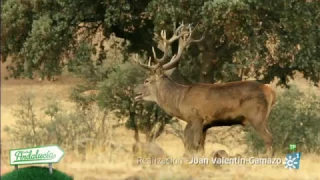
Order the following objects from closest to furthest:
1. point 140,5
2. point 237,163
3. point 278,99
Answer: point 237,163 → point 140,5 → point 278,99

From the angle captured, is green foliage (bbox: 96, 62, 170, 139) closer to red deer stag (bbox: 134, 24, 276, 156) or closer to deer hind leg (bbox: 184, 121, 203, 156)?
red deer stag (bbox: 134, 24, 276, 156)

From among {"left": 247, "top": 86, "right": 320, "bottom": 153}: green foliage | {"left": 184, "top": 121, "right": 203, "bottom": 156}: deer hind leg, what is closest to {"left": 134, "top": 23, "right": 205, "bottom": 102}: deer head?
{"left": 184, "top": 121, "right": 203, "bottom": 156}: deer hind leg

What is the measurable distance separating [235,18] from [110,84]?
5356mm

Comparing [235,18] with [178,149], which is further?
[178,149]

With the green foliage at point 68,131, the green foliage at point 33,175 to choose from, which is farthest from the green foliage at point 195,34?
the green foliage at point 33,175

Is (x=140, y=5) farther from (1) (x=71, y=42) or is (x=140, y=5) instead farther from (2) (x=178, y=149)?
(2) (x=178, y=149)

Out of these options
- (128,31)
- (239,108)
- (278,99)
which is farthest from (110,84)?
(239,108)

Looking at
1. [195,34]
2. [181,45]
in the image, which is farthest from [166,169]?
[195,34]

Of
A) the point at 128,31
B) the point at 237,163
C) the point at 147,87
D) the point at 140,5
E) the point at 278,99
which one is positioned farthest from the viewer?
the point at 278,99

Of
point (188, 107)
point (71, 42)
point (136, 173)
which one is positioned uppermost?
point (71, 42)

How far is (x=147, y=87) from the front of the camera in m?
17.0

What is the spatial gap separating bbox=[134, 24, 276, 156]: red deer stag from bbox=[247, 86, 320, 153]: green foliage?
2.78 meters

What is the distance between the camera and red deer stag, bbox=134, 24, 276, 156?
51.8 feet

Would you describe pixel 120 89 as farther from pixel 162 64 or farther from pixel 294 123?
pixel 294 123
